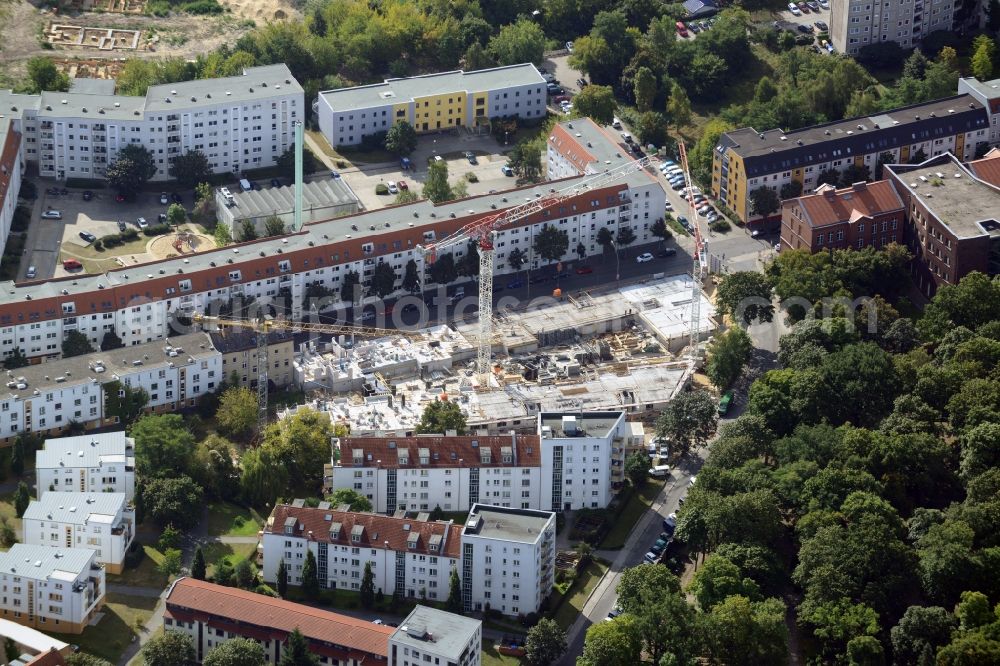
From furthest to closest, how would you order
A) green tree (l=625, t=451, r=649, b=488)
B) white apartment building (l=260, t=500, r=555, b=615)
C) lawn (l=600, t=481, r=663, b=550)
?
green tree (l=625, t=451, r=649, b=488), lawn (l=600, t=481, r=663, b=550), white apartment building (l=260, t=500, r=555, b=615)

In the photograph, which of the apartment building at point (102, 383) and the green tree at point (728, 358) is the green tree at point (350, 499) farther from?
the green tree at point (728, 358)

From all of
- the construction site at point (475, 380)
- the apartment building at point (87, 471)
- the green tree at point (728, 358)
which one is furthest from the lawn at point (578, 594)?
the apartment building at point (87, 471)

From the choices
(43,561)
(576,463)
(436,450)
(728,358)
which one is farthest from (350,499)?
(728,358)

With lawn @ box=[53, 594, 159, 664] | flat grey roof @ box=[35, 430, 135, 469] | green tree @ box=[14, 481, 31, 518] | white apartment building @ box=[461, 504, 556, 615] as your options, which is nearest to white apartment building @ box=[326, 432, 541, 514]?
white apartment building @ box=[461, 504, 556, 615]

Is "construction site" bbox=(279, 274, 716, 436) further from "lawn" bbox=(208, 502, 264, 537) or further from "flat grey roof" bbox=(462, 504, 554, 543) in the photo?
"flat grey roof" bbox=(462, 504, 554, 543)

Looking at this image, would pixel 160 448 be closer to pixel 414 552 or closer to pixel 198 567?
pixel 198 567

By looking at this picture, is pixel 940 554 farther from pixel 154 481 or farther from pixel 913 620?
pixel 154 481

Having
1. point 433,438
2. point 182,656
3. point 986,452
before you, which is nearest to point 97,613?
point 182,656
